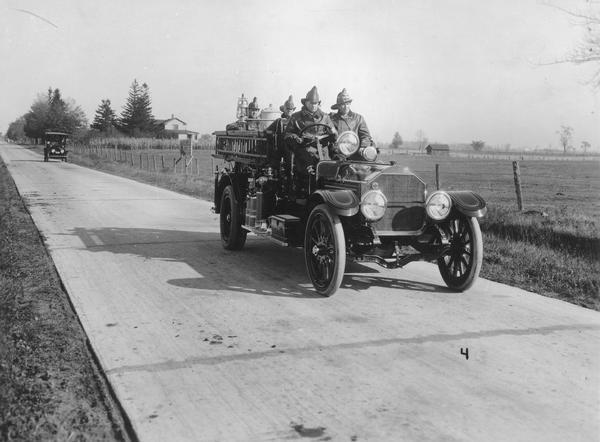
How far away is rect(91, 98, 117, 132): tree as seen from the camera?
103050mm

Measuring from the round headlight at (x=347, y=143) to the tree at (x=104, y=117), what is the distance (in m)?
102

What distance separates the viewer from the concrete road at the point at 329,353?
10.9 ft

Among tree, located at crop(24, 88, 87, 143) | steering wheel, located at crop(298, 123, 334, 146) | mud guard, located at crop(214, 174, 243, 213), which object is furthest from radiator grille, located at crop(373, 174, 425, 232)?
tree, located at crop(24, 88, 87, 143)

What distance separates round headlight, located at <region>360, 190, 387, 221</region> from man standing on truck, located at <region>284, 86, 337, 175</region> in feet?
3.70

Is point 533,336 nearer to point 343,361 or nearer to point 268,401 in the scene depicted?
point 343,361

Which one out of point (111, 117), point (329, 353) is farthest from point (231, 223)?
point (111, 117)

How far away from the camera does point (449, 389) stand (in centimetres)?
377

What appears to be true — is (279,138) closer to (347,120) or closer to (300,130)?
(300,130)

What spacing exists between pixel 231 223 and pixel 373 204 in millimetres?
2974

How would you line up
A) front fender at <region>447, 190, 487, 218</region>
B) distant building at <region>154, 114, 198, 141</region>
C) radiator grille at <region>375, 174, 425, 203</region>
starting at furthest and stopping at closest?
distant building at <region>154, 114, 198, 141</region> < radiator grille at <region>375, 174, 425, 203</region> < front fender at <region>447, 190, 487, 218</region>

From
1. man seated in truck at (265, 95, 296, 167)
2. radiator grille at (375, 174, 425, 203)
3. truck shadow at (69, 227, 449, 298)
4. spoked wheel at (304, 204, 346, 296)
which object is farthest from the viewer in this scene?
man seated in truck at (265, 95, 296, 167)

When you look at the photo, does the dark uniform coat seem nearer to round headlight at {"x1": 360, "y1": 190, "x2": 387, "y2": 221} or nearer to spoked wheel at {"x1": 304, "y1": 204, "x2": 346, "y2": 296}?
spoked wheel at {"x1": 304, "y1": 204, "x2": 346, "y2": 296}

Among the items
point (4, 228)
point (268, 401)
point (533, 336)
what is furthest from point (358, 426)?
point (4, 228)

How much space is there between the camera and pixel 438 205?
614cm
